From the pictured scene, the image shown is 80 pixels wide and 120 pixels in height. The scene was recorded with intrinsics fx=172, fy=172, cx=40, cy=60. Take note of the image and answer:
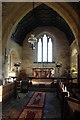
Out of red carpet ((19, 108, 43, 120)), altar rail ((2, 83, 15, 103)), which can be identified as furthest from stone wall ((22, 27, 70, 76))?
red carpet ((19, 108, 43, 120))

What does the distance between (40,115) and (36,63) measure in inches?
494

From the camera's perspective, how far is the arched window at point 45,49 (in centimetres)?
1758

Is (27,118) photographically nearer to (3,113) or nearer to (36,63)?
(3,113)

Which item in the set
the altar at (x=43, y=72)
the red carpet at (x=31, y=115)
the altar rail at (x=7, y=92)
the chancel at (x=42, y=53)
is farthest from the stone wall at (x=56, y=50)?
the red carpet at (x=31, y=115)

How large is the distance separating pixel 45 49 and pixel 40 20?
3330mm

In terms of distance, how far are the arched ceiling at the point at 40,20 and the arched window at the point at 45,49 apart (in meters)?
1.45

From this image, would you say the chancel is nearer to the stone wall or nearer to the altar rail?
the stone wall

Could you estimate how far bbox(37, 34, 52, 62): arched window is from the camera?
1758 cm

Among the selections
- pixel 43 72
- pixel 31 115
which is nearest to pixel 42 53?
pixel 43 72

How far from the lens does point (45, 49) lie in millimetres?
17688

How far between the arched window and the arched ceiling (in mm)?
1453

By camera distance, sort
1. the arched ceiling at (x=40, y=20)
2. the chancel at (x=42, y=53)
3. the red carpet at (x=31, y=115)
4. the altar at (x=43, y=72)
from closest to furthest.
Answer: the red carpet at (x=31, y=115)
the chancel at (x=42, y=53)
the arched ceiling at (x=40, y=20)
the altar at (x=43, y=72)

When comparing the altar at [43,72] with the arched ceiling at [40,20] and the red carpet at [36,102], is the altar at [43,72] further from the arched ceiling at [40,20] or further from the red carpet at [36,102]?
the red carpet at [36,102]

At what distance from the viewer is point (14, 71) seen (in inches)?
587
